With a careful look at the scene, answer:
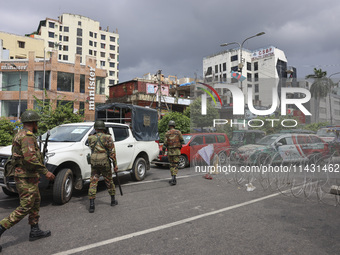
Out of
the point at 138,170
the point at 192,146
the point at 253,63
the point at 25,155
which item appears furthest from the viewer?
the point at 253,63

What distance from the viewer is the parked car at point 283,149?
6.92m

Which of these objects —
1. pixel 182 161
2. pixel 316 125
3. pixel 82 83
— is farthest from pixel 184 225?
pixel 82 83

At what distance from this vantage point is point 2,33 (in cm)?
4925

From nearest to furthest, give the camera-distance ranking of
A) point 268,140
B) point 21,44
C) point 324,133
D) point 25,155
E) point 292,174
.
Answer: point 25,155
point 292,174
point 324,133
point 268,140
point 21,44

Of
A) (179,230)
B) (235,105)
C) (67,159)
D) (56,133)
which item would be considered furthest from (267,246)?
(235,105)

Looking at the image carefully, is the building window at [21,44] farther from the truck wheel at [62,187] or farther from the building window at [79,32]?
the truck wheel at [62,187]

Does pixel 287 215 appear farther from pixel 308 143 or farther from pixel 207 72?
pixel 207 72

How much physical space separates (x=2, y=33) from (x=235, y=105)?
182 ft

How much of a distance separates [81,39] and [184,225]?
2985 inches

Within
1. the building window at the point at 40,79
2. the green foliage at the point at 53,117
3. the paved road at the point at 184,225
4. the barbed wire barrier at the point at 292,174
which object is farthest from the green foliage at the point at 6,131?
the building window at the point at 40,79

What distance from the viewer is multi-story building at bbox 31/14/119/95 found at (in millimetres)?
66438

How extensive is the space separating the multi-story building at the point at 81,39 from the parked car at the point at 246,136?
199ft

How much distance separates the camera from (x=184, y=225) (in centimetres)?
423

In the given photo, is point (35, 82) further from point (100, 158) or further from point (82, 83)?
point (100, 158)
